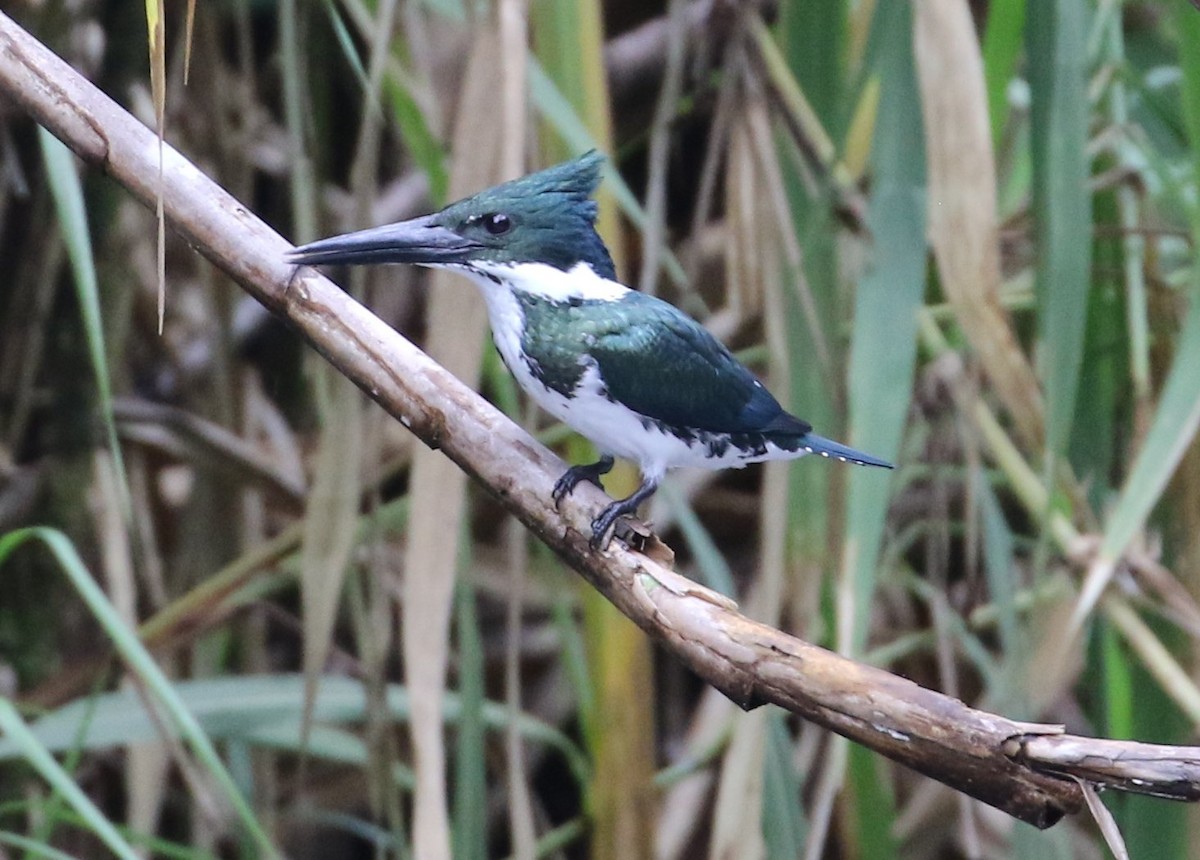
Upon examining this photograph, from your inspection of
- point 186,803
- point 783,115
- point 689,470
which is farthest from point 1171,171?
point 186,803

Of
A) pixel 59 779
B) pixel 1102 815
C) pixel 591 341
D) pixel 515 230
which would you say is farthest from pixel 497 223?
pixel 1102 815

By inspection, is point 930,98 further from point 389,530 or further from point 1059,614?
point 389,530

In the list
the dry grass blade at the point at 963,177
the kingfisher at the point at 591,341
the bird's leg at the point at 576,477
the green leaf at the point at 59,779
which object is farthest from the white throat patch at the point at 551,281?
the green leaf at the point at 59,779

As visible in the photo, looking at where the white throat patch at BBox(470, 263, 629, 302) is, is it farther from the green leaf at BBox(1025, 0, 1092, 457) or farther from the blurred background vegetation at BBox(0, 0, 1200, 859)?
the green leaf at BBox(1025, 0, 1092, 457)

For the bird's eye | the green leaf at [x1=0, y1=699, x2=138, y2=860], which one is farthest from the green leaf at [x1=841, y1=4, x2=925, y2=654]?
the green leaf at [x1=0, y1=699, x2=138, y2=860]

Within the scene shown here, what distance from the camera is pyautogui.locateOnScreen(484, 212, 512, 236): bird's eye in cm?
125

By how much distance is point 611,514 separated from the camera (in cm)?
106

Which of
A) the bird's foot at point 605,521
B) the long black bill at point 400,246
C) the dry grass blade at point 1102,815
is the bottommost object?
the dry grass blade at point 1102,815

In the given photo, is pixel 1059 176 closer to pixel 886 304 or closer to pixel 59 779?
pixel 886 304

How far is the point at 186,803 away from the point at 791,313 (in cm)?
128

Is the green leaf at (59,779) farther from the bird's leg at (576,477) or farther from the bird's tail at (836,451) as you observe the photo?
the bird's tail at (836,451)

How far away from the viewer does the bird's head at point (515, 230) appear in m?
1.21

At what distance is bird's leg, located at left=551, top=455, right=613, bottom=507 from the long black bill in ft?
0.72

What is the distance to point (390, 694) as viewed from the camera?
5.93 feet
